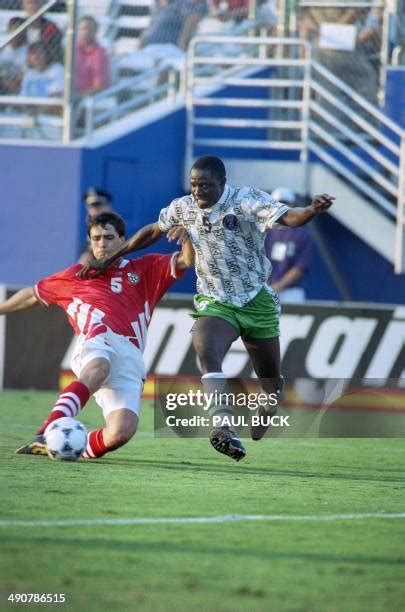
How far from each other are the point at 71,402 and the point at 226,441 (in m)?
1.00

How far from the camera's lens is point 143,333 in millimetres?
9258

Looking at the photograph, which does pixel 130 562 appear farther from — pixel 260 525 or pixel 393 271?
pixel 393 271

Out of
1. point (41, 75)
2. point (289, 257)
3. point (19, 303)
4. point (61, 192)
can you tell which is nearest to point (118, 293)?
point (19, 303)

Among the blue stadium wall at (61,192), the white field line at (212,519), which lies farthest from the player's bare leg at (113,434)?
the blue stadium wall at (61,192)

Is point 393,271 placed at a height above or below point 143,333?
below

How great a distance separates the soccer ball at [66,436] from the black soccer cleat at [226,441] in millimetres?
826

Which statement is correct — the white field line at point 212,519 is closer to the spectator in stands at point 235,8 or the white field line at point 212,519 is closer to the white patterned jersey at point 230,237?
the white patterned jersey at point 230,237

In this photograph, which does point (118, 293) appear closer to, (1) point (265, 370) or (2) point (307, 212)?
(1) point (265, 370)

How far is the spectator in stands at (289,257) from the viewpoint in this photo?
15.0 m

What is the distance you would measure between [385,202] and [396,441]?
17.1 ft

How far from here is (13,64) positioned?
1599 cm

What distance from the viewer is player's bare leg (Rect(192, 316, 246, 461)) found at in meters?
8.27

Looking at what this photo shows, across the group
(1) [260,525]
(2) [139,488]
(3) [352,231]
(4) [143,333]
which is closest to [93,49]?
(3) [352,231]

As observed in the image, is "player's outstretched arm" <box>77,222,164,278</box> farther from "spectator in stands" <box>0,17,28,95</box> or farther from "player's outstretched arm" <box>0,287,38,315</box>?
"spectator in stands" <box>0,17,28,95</box>
